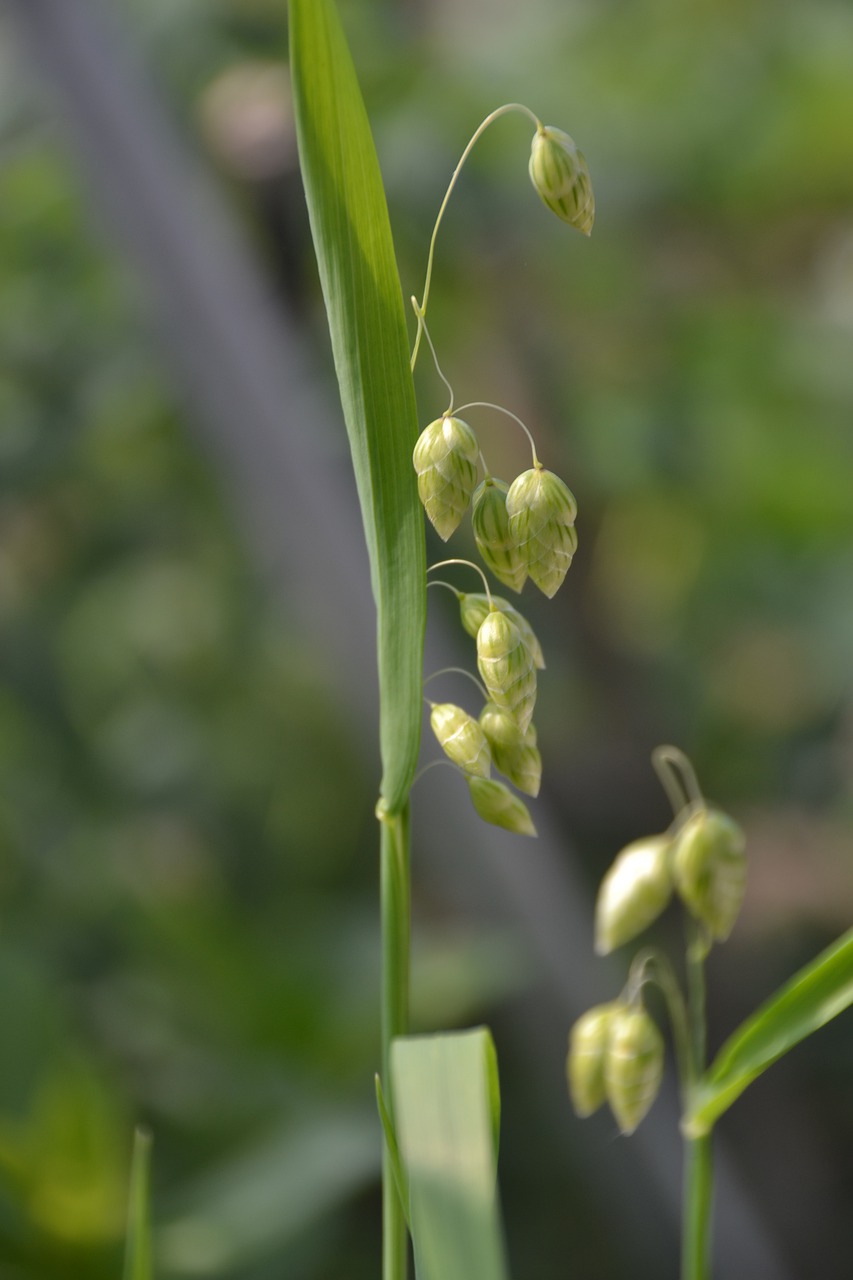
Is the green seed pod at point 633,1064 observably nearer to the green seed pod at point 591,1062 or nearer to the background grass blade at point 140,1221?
the green seed pod at point 591,1062

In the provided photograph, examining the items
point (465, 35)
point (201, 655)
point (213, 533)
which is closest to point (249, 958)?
point (201, 655)

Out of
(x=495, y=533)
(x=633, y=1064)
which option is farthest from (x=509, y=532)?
(x=633, y=1064)

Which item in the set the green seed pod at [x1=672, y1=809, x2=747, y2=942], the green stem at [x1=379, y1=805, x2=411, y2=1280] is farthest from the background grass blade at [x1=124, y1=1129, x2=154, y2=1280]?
the green seed pod at [x1=672, y1=809, x2=747, y2=942]

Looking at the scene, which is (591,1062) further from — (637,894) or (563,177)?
(563,177)

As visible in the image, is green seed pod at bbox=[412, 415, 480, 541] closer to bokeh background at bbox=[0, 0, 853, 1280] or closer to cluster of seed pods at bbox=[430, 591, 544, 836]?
cluster of seed pods at bbox=[430, 591, 544, 836]

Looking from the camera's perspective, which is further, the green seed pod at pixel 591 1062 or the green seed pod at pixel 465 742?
the green seed pod at pixel 591 1062

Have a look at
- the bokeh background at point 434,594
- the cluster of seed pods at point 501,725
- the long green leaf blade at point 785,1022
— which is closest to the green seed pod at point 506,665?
the cluster of seed pods at point 501,725
